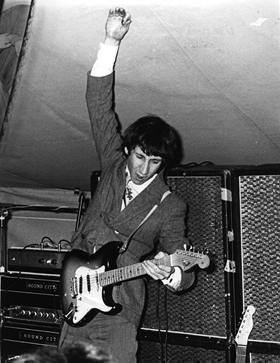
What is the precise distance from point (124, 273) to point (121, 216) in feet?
0.68

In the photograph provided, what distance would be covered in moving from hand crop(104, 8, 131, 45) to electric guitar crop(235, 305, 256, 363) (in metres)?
1.20

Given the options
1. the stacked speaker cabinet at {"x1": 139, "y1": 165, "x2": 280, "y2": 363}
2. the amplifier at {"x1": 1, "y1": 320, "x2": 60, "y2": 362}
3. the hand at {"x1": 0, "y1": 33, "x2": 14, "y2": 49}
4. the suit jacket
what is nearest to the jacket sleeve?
the suit jacket

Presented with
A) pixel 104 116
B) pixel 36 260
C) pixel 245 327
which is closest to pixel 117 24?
pixel 104 116

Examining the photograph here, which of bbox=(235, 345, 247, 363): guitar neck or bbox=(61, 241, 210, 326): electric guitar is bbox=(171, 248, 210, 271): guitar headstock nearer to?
bbox=(61, 241, 210, 326): electric guitar

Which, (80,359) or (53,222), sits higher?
(53,222)

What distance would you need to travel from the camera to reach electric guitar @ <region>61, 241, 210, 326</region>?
7.63ft

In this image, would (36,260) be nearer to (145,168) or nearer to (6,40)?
(145,168)

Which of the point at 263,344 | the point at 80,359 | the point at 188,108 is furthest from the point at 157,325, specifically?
the point at 80,359

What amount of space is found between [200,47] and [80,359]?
146 cm

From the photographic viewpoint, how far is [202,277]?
8.86 ft

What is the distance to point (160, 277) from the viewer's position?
2264 mm

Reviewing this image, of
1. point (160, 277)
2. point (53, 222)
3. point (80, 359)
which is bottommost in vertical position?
point (80, 359)

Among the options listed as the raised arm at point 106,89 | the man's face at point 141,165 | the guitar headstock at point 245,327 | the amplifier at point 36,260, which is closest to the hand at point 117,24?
the raised arm at point 106,89

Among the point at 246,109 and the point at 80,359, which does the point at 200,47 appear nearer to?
the point at 246,109
